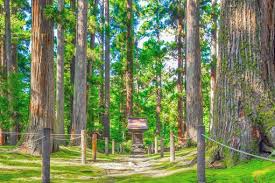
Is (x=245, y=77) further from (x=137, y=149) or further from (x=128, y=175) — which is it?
(x=137, y=149)

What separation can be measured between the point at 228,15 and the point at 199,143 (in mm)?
2929

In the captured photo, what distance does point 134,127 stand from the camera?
68.6ft

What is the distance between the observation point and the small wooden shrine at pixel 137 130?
20984 millimetres

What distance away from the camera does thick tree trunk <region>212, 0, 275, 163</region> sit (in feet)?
24.9

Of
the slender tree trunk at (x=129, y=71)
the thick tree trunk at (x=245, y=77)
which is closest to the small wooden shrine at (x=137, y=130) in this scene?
the slender tree trunk at (x=129, y=71)

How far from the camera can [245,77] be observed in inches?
311

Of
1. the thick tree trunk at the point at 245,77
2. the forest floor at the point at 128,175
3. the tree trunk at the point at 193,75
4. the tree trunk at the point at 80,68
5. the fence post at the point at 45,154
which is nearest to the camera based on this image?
the forest floor at the point at 128,175

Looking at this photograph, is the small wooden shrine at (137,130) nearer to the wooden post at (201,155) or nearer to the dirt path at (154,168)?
the dirt path at (154,168)

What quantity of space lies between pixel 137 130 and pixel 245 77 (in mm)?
13545

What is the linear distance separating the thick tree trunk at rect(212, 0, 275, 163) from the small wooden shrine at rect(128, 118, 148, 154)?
1281cm

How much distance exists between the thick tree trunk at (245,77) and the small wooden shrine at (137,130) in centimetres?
1281

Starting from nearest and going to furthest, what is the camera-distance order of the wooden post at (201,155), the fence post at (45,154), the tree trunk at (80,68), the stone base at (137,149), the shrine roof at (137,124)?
the wooden post at (201,155) → the fence post at (45,154) → the tree trunk at (80,68) → the shrine roof at (137,124) → the stone base at (137,149)

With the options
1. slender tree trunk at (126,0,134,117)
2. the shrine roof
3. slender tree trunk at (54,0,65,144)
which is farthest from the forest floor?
slender tree trunk at (126,0,134,117)

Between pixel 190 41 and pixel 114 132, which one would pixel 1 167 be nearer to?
pixel 190 41
